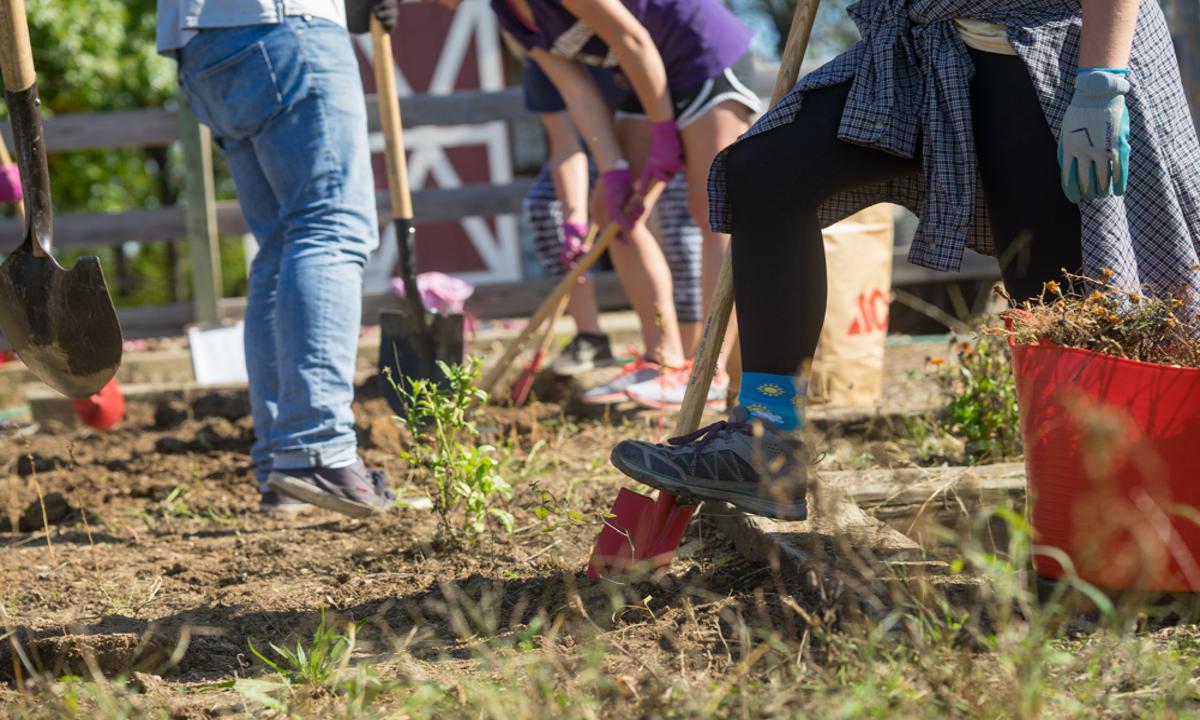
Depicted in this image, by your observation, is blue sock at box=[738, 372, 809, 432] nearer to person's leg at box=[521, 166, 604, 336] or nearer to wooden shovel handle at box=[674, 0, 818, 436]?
wooden shovel handle at box=[674, 0, 818, 436]

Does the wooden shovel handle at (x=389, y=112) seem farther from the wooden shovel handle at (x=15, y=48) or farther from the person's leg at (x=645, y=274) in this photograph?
the wooden shovel handle at (x=15, y=48)

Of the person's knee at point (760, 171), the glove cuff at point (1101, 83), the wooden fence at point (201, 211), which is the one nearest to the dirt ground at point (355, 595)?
the person's knee at point (760, 171)

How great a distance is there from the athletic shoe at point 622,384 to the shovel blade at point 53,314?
1603mm

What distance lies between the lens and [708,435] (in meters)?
2.02

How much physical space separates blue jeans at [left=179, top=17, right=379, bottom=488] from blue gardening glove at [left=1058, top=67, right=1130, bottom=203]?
62.5 inches

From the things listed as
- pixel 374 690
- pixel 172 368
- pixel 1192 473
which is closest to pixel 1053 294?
pixel 1192 473

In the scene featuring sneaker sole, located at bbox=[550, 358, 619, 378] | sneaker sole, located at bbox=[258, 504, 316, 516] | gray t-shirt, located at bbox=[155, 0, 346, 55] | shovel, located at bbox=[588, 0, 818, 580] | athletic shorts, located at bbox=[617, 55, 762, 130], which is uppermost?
gray t-shirt, located at bbox=[155, 0, 346, 55]

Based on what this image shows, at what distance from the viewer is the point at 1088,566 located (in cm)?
176

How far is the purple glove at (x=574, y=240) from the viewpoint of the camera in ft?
13.9

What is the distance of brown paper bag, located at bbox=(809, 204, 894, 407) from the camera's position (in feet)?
11.8

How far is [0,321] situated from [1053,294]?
210 cm

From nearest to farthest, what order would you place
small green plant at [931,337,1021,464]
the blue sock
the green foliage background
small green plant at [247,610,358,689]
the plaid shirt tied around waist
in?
small green plant at [247,610,358,689], the plaid shirt tied around waist, the blue sock, small green plant at [931,337,1021,464], the green foliage background

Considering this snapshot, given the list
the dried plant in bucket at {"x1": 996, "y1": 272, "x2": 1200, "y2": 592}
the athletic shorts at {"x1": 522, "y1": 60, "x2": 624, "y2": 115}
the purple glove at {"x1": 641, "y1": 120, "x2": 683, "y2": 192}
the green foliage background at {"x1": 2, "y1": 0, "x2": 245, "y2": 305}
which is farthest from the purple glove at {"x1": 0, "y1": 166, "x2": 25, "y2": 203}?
the green foliage background at {"x1": 2, "y1": 0, "x2": 245, "y2": 305}

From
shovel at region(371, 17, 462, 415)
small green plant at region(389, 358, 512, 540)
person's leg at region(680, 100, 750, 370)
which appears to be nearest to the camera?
small green plant at region(389, 358, 512, 540)
